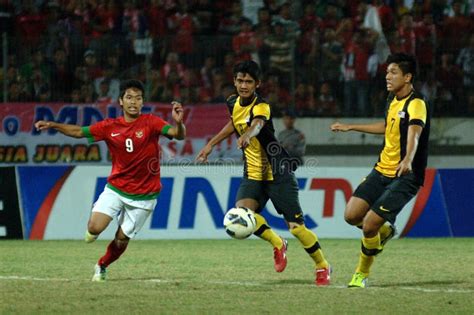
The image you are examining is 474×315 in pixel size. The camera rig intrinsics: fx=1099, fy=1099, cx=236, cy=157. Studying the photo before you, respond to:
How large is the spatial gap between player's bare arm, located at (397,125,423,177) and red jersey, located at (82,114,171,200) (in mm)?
2485

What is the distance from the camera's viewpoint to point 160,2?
21.9m

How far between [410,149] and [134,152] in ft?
9.36

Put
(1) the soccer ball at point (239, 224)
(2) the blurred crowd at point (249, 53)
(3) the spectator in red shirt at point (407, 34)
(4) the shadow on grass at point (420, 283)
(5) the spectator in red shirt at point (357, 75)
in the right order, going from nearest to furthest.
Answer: (1) the soccer ball at point (239, 224) → (4) the shadow on grass at point (420, 283) → (2) the blurred crowd at point (249, 53) → (5) the spectator in red shirt at point (357, 75) → (3) the spectator in red shirt at point (407, 34)

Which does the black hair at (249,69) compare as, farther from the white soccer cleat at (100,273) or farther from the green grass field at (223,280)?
the white soccer cleat at (100,273)

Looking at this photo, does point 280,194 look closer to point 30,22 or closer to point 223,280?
point 223,280

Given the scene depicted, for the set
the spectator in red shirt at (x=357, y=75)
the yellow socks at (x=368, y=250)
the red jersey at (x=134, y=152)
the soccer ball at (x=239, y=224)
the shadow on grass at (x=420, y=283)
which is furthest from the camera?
the spectator in red shirt at (x=357, y=75)

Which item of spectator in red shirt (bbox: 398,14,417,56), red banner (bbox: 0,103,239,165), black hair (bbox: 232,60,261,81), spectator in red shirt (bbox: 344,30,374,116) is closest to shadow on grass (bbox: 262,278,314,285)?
black hair (bbox: 232,60,261,81)

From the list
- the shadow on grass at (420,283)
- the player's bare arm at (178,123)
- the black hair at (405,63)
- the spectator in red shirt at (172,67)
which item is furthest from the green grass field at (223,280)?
the spectator in red shirt at (172,67)

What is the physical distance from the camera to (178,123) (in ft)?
34.3

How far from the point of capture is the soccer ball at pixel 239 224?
1044 cm

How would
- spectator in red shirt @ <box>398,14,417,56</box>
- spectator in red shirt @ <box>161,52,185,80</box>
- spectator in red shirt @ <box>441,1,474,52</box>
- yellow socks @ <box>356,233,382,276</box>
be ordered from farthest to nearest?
spectator in red shirt @ <box>441,1,474,52</box>
spectator in red shirt @ <box>398,14,417,56</box>
spectator in red shirt @ <box>161,52,185,80</box>
yellow socks @ <box>356,233,382,276</box>

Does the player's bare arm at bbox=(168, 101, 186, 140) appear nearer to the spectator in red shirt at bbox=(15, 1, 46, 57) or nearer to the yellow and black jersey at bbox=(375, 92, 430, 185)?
the yellow and black jersey at bbox=(375, 92, 430, 185)

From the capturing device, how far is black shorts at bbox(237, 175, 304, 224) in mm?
10812

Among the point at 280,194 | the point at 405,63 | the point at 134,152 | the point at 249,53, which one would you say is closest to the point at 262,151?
the point at 280,194
